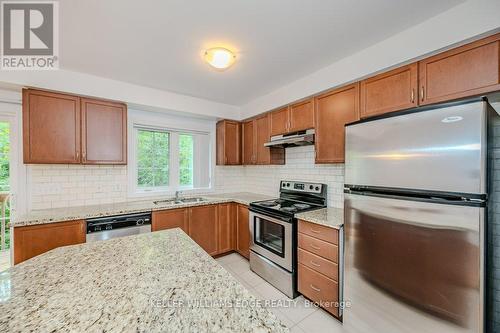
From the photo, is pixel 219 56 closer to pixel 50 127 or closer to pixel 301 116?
pixel 301 116

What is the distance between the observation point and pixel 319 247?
2.01 metres

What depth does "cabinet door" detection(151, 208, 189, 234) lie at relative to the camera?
2613 mm

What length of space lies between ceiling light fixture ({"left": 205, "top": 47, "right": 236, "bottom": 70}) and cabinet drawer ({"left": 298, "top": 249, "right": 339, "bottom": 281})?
2.03m

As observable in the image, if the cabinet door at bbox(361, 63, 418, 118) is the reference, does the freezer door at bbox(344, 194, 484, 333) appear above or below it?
below

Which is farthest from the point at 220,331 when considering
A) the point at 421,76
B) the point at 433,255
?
the point at 421,76

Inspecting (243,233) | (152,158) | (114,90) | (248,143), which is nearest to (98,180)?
(152,158)

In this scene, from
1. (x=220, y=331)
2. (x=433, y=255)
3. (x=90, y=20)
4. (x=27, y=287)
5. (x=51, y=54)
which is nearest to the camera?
(x=220, y=331)

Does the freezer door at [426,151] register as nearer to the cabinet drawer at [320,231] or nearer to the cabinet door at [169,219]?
the cabinet drawer at [320,231]

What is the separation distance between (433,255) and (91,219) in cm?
299

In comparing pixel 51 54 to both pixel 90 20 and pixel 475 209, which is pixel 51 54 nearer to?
pixel 90 20

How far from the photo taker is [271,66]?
7.56ft

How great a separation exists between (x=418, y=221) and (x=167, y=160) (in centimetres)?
326

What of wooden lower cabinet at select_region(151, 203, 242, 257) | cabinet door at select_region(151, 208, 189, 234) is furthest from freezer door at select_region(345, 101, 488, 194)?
cabinet door at select_region(151, 208, 189, 234)

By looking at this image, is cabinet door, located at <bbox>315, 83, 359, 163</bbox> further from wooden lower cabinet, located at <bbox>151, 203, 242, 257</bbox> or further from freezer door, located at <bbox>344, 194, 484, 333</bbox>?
wooden lower cabinet, located at <bbox>151, 203, 242, 257</bbox>
